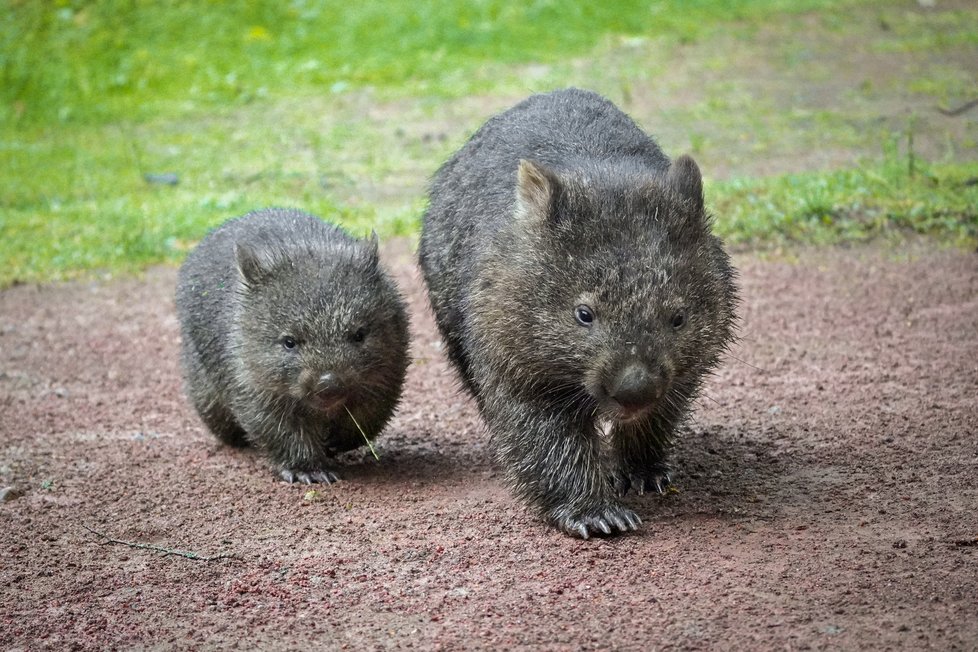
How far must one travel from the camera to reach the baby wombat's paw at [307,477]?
6.04 meters

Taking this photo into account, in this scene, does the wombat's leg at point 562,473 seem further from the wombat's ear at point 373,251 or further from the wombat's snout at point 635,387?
the wombat's ear at point 373,251

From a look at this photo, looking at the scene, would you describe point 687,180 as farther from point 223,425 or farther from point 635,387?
point 223,425

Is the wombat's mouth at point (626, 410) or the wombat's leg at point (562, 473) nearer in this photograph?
the wombat's mouth at point (626, 410)

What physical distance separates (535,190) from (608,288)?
527 millimetres

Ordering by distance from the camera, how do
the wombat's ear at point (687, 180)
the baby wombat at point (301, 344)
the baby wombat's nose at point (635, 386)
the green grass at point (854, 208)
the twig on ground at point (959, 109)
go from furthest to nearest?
1. the twig on ground at point (959, 109)
2. the green grass at point (854, 208)
3. the baby wombat at point (301, 344)
4. the wombat's ear at point (687, 180)
5. the baby wombat's nose at point (635, 386)

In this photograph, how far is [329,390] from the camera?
5.73 metres

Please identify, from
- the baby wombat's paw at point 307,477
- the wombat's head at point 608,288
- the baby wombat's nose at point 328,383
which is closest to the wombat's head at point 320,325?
the baby wombat's nose at point 328,383

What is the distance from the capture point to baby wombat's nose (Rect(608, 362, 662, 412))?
14.8 ft

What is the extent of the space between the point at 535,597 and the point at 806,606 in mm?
929

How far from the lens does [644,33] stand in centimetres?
1642

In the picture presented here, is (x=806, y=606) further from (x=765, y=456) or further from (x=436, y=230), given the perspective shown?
(x=436, y=230)

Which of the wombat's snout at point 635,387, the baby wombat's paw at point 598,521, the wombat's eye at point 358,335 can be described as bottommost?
the baby wombat's paw at point 598,521

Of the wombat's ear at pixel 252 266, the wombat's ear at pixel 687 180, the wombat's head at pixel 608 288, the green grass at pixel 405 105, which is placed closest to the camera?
the wombat's head at pixel 608 288

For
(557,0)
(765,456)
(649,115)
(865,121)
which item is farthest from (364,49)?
(765,456)
